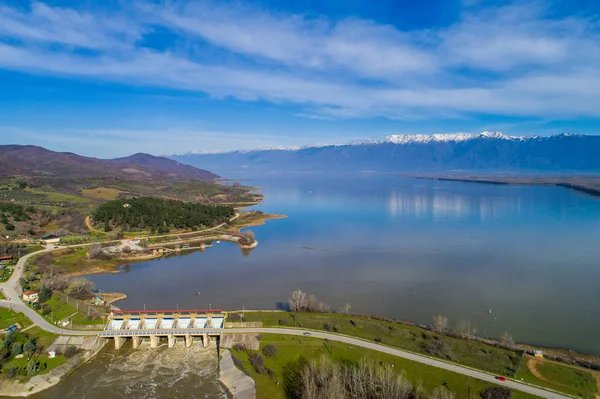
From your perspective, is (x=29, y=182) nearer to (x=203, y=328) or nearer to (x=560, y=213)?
(x=203, y=328)

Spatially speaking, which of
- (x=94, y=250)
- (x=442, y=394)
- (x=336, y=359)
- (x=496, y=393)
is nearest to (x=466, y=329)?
(x=496, y=393)

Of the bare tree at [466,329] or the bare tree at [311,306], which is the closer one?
the bare tree at [466,329]

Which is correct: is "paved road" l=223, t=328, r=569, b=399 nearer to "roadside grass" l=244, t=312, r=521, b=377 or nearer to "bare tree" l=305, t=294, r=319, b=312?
"roadside grass" l=244, t=312, r=521, b=377

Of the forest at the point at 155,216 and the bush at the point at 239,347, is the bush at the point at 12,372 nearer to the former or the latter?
the bush at the point at 239,347

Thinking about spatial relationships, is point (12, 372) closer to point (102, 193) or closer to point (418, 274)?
point (418, 274)

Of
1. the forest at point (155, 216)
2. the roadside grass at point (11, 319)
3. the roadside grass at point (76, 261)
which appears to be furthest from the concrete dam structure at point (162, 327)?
the forest at point (155, 216)

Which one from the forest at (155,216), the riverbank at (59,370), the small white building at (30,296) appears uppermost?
the forest at (155,216)
